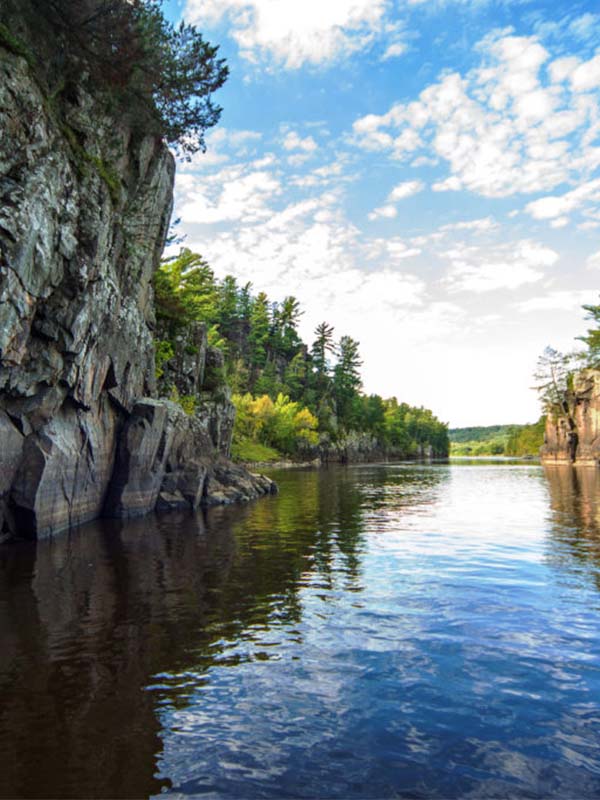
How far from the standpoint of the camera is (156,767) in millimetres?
5309

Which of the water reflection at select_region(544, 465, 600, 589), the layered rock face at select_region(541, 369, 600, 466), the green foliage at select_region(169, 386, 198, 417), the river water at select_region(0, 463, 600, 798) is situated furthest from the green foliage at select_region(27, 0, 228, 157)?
the layered rock face at select_region(541, 369, 600, 466)

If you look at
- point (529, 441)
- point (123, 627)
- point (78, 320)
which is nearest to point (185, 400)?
point (78, 320)

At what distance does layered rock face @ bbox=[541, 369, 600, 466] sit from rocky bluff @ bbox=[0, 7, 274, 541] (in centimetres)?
6471

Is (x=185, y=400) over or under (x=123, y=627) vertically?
over

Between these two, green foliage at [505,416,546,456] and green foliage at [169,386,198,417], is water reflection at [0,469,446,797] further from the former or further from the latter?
green foliage at [505,416,546,456]

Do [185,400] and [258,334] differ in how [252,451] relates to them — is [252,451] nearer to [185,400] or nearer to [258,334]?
[258,334]

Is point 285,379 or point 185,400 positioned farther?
point 285,379

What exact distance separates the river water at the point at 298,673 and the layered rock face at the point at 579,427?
219 ft

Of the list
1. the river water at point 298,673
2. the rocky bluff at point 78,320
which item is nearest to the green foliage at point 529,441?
the rocky bluff at point 78,320

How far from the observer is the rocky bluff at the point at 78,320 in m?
14.2

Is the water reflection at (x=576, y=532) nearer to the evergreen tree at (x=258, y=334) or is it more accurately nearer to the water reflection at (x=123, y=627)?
the water reflection at (x=123, y=627)

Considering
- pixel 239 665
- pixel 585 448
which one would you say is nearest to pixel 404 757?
pixel 239 665

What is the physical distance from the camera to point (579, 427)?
78.6 metres

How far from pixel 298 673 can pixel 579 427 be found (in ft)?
273
